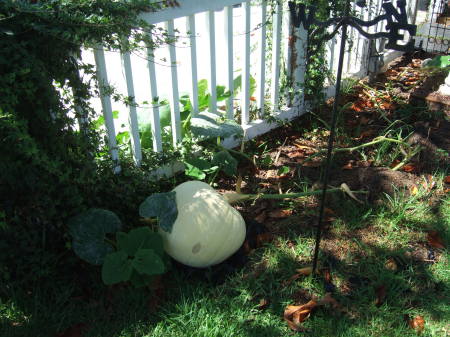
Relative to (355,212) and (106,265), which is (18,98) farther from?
(355,212)

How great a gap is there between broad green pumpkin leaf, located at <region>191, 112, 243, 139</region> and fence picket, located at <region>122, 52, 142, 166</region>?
0.37 meters

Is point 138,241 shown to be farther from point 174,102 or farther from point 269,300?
point 174,102

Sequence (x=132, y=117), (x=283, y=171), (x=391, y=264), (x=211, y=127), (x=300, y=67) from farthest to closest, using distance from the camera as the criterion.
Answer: (x=300, y=67), (x=283, y=171), (x=211, y=127), (x=132, y=117), (x=391, y=264)

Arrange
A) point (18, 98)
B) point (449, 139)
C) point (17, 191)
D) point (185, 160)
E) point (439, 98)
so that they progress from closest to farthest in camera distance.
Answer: point (18, 98) < point (17, 191) < point (185, 160) < point (449, 139) < point (439, 98)

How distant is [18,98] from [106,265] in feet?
2.75

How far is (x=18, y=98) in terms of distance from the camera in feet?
6.70

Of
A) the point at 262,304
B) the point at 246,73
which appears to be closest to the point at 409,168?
the point at 246,73

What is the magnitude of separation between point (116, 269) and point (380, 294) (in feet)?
4.18

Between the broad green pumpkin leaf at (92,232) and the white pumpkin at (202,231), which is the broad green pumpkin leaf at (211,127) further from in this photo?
the broad green pumpkin leaf at (92,232)

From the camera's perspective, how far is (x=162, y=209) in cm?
241

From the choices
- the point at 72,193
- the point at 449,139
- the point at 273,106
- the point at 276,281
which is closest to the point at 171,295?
the point at 276,281

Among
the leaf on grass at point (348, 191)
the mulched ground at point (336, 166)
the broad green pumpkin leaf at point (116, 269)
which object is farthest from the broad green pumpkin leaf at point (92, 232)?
the leaf on grass at point (348, 191)

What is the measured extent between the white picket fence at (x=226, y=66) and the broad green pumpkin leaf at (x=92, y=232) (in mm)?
485

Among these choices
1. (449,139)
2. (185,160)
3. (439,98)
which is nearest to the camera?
(185,160)
